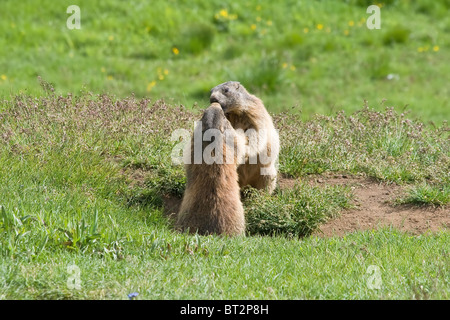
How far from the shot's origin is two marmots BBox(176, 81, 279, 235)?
6.37m

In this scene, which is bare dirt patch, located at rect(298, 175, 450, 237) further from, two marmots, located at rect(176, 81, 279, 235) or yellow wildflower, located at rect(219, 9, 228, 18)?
yellow wildflower, located at rect(219, 9, 228, 18)

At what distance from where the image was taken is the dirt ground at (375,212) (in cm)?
678

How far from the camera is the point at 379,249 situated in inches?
227

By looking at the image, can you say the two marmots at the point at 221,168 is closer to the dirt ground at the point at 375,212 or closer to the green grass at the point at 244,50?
the dirt ground at the point at 375,212

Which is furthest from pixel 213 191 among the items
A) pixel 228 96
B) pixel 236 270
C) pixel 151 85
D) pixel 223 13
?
pixel 223 13

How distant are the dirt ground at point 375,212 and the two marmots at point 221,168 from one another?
1.84ft

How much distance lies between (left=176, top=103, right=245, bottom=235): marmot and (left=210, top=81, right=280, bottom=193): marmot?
1.55 feet

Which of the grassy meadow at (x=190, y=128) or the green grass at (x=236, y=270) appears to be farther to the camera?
the grassy meadow at (x=190, y=128)

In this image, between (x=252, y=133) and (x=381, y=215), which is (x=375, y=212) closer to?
(x=381, y=215)

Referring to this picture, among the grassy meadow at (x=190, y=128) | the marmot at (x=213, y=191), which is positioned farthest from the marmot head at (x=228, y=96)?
the grassy meadow at (x=190, y=128)

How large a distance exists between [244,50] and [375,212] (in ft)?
25.5

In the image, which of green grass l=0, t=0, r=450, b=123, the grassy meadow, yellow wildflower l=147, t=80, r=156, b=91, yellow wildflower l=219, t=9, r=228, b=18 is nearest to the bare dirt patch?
the grassy meadow

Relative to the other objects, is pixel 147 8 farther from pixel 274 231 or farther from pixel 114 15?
pixel 274 231

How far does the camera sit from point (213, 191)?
6.39 meters
